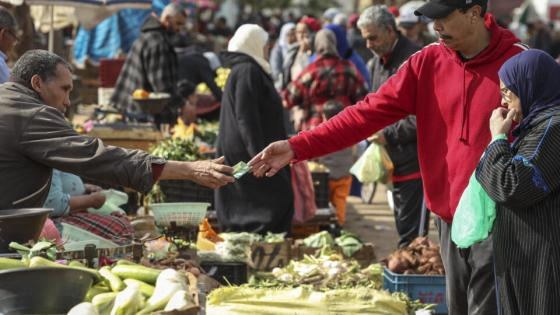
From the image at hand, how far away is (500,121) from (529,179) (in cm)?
32

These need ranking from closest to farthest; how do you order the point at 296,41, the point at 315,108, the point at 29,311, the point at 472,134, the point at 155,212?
the point at 29,311
the point at 472,134
the point at 155,212
the point at 315,108
the point at 296,41

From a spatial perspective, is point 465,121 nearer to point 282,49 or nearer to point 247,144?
point 247,144

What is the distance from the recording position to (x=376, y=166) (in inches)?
368

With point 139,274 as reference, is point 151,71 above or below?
above

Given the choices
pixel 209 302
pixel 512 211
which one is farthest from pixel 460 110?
pixel 209 302

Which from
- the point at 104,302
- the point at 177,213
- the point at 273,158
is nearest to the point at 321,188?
the point at 177,213

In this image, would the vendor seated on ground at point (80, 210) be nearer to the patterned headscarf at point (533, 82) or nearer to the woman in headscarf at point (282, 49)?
the patterned headscarf at point (533, 82)

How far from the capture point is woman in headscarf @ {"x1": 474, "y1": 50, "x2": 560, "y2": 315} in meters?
4.79

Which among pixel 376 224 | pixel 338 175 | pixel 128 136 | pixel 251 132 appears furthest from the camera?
pixel 376 224

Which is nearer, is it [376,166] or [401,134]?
[401,134]

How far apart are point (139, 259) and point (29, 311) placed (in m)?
1.40

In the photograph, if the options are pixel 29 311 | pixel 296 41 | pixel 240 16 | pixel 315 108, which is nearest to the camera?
pixel 29 311

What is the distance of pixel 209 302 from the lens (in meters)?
5.96

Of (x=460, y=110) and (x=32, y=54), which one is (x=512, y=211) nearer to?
(x=460, y=110)
